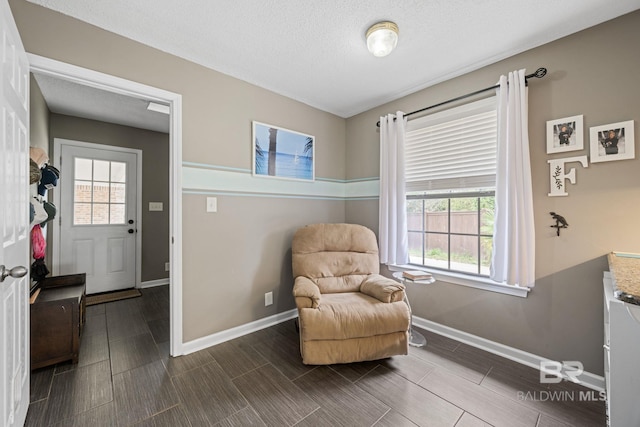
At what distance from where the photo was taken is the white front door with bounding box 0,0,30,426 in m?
1.02

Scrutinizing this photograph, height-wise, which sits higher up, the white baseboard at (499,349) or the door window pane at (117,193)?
the door window pane at (117,193)

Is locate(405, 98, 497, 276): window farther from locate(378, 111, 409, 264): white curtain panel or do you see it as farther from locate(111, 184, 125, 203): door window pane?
locate(111, 184, 125, 203): door window pane

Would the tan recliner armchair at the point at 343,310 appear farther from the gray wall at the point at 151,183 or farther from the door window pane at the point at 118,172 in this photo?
the door window pane at the point at 118,172

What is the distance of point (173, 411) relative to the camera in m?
1.45

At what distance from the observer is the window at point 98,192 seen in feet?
10.8

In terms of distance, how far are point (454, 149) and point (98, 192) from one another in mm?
4423

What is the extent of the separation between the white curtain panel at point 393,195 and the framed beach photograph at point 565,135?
3.70 feet

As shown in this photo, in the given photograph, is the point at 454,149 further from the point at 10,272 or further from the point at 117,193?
the point at 117,193

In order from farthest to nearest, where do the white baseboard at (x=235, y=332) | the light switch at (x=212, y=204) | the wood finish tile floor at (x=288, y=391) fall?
the light switch at (x=212, y=204) → the white baseboard at (x=235, y=332) → the wood finish tile floor at (x=288, y=391)


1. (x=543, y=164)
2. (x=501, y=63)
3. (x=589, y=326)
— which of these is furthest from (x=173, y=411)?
(x=501, y=63)

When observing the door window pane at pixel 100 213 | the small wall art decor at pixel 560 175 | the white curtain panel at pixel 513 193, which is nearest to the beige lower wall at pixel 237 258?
Answer: the white curtain panel at pixel 513 193

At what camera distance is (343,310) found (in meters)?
1.85

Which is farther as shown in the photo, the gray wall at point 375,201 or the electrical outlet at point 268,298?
the electrical outlet at point 268,298

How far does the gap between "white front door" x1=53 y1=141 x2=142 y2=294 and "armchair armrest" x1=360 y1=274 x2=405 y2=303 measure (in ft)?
11.3
